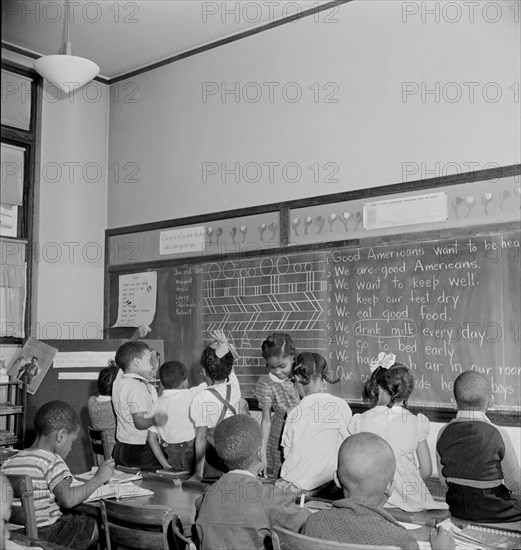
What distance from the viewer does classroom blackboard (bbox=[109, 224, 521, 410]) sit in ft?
11.5

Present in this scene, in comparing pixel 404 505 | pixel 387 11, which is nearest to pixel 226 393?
pixel 404 505

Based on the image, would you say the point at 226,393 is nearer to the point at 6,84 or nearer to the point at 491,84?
the point at 491,84

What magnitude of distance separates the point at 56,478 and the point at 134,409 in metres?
1.10

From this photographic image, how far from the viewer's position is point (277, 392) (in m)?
3.79

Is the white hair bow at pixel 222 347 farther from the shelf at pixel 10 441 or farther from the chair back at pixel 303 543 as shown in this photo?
the chair back at pixel 303 543

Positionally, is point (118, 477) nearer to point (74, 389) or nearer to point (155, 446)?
point (155, 446)

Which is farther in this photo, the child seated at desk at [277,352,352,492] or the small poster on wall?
the small poster on wall

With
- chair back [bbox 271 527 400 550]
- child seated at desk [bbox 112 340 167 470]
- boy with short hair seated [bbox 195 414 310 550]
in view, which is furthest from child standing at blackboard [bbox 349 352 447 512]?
child seated at desk [bbox 112 340 167 470]

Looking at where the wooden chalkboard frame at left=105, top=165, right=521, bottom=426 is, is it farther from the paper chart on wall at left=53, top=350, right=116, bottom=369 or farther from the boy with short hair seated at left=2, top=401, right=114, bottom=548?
the boy with short hair seated at left=2, top=401, right=114, bottom=548

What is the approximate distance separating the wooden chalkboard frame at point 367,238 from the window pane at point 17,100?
1113 millimetres

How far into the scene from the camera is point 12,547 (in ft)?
6.11

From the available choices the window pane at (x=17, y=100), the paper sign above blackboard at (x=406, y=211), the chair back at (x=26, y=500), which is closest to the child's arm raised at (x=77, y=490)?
the chair back at (x=26, y=500)

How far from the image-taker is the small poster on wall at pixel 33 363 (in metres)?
4.74

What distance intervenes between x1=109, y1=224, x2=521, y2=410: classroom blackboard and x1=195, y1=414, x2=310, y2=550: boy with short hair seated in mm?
1802
